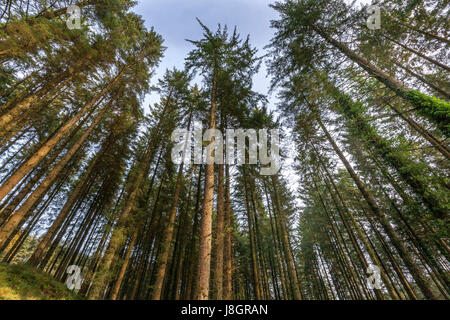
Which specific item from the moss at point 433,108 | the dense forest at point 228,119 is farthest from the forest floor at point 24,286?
the moss at point 433,108

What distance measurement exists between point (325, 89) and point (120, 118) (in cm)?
1372

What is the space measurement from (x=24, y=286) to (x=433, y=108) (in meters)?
14.7

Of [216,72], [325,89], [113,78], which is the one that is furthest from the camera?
[113,78]

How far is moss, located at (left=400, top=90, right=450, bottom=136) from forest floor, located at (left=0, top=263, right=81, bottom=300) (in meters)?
13.5

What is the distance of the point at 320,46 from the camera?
8102 mm

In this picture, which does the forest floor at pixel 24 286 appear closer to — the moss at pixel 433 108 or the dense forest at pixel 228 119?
the dense forest at pixel 228 119

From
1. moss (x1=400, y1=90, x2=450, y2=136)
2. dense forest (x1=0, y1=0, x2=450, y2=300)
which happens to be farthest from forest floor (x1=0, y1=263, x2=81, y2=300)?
moss (x1=400, y1=90, x2=450, y2=136)

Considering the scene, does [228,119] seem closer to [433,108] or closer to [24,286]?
[433,108]

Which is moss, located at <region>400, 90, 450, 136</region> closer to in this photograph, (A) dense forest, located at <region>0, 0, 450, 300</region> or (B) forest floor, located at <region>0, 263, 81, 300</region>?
(A) dense forest, located at <region>0, 0, 450, 300</region>

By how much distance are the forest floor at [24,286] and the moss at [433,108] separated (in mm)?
13463

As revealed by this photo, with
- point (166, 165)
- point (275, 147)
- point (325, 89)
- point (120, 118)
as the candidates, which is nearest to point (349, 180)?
point (275, 147)

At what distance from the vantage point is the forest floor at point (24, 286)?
4.16m
